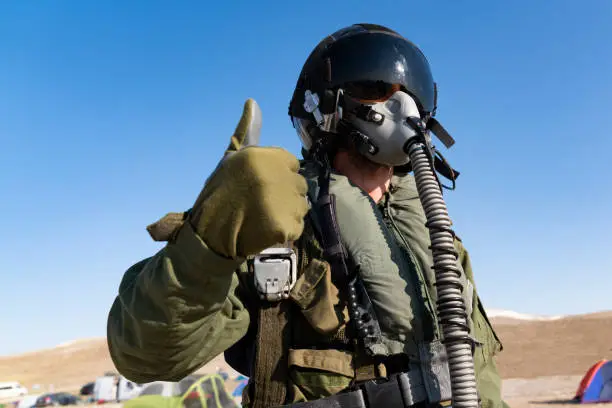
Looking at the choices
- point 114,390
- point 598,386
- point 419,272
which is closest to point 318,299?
point 419,272

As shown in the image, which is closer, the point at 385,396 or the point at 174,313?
the point at 174,313

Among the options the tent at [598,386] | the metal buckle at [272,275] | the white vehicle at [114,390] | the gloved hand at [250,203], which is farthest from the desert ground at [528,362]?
the gloved hand at [250,203]

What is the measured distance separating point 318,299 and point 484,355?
0.95m

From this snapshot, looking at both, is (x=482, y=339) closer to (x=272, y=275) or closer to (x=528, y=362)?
(x=272, y=275)

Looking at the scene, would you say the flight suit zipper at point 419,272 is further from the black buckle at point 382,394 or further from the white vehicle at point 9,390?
the white vehicle at point 9,390

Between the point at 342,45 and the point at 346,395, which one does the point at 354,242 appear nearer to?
the point at 346,395

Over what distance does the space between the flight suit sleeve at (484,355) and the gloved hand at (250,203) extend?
1430 mm

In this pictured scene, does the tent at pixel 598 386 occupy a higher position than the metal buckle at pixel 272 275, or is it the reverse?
the metal buckle at pixel 272 275

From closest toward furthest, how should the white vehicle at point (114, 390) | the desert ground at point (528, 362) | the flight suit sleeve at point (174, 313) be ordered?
the flight suit sleeve at point (174, 313), the desert ground at point (528, 362), the white vehicle at point (114, 390)

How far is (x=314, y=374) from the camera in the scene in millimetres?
1991

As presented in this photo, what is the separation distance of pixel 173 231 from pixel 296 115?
1.69 m

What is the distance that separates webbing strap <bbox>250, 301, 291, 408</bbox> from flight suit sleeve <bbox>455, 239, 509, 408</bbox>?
87cm

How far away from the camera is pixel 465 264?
2707mm

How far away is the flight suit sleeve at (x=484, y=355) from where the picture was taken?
2.34 m
